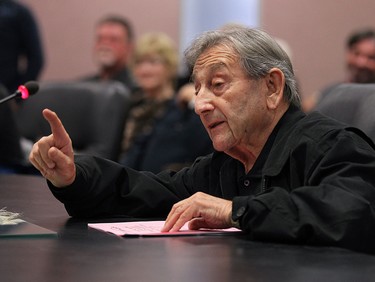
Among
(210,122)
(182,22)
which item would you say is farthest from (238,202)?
(182,22)

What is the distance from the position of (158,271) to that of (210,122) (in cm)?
80

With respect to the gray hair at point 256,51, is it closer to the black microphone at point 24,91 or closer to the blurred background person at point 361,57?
the black microphone at point 24,91

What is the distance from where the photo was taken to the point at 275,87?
90.5 inches

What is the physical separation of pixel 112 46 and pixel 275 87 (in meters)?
4.50

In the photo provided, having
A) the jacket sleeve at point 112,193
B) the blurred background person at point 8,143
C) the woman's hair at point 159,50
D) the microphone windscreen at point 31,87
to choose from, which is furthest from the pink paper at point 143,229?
the woman's hair at point 159,50

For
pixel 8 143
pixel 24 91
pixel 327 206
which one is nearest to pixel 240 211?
pixel 327 206

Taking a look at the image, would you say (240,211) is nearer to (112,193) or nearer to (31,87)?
(112,193)

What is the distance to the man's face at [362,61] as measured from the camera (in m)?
5.89

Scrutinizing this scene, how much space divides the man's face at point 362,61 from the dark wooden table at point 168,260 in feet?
13.5

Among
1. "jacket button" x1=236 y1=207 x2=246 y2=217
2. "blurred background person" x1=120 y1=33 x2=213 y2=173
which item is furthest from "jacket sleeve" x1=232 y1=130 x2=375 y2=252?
"blurred background person" x1=120 y1=33 x2=213 y2=173

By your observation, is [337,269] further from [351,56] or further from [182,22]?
[182,22]

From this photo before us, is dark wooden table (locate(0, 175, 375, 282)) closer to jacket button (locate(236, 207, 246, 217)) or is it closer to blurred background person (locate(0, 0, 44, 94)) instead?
jacket button (locate(236, 207, 246, 217))

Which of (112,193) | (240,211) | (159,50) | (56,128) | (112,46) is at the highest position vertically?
(56,128)

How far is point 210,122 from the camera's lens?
2283 mm
